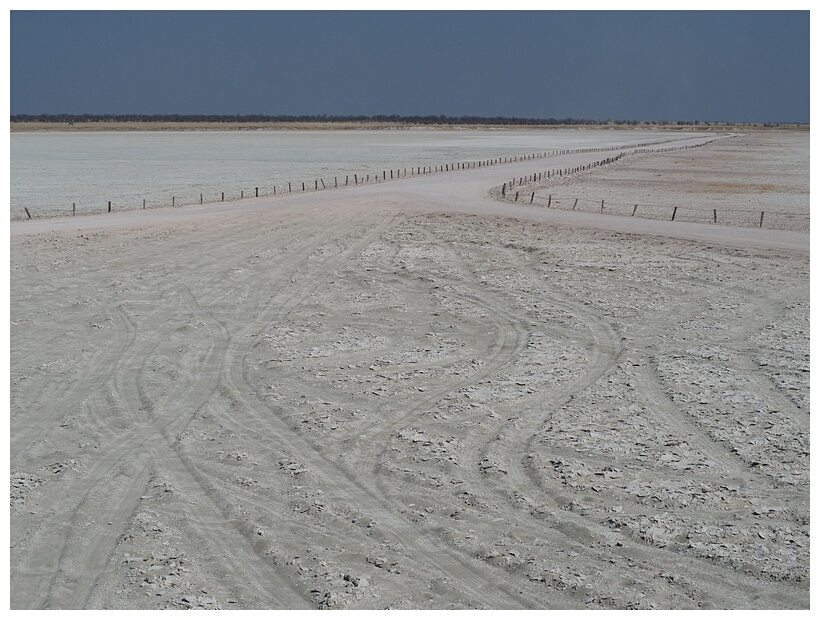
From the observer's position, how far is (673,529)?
31.7ft

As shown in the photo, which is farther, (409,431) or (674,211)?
(674,211)

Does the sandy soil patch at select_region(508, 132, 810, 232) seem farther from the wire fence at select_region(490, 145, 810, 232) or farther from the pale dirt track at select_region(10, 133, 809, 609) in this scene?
the pale dirt track at select_region(10, 133, 809, 609)

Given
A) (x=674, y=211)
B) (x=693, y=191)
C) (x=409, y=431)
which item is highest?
(x=693, y=191)

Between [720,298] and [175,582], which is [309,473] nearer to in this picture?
[175,582]

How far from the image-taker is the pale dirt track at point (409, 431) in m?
8.81

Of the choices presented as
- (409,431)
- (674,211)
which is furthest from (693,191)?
(409,431)

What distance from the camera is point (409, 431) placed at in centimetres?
1273

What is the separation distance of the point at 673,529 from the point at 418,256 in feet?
57.2

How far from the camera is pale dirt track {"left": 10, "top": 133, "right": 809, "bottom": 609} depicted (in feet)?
28.9

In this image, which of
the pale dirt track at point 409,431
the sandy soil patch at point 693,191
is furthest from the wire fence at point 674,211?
the pale dirt track at point 409,431

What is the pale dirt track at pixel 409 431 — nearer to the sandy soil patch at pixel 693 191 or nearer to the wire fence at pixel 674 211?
the wire fence at pixel 674 211

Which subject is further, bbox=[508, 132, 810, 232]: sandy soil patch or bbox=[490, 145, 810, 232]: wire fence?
bbox=[508, 132, 810, 232]: sandy soil patch

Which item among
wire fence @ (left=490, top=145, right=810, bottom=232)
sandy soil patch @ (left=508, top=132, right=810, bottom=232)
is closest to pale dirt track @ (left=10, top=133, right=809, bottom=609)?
wire fence @ (left=490, top=145, right=810, bottom=232)

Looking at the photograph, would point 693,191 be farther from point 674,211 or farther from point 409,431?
point 409,431
